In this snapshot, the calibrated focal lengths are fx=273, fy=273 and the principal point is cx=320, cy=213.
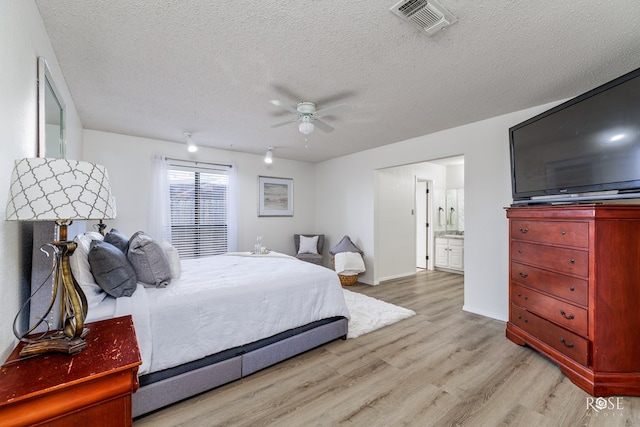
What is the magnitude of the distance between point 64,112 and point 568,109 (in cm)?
425

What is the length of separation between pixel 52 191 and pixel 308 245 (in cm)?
457

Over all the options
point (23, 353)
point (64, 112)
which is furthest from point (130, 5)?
point (23, 353)

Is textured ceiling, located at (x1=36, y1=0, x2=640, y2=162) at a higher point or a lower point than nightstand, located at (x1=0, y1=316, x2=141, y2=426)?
higher

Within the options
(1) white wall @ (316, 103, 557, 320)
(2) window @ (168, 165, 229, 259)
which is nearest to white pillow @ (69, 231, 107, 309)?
(2) window @ (168, 165, 229, 259)

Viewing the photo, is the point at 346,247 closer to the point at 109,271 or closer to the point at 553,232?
the point at 553,232

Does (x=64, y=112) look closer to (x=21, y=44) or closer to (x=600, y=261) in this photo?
(x=21, y=44)

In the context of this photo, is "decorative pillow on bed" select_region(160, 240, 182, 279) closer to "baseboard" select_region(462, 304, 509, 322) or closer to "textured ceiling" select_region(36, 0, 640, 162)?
"textured ceiling" select_region(36, 0, 640, 162)

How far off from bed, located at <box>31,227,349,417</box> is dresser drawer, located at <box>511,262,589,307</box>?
5.69 ft

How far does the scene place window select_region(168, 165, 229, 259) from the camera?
174 inches

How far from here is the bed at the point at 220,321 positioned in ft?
5.73

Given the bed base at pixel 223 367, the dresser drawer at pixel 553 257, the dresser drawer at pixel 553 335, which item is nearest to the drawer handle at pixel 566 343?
the dresser drawer at pixel 553 335

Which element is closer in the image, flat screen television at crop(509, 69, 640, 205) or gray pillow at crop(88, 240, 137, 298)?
gray pillow at crop(88, 240, 137, 298)

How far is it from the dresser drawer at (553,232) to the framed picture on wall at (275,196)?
3.96m

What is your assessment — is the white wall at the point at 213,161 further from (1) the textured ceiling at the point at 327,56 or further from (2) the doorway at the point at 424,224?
(2) the doorway at the point at 424,224
